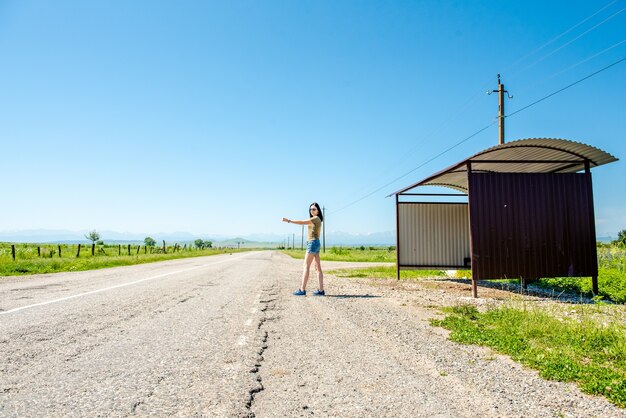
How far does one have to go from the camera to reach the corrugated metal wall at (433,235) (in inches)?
573

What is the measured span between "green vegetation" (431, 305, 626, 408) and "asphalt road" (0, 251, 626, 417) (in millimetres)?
226

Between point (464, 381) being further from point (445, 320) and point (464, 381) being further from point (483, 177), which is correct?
point (483, 177)

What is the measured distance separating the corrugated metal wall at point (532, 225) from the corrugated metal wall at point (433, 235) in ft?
14.2

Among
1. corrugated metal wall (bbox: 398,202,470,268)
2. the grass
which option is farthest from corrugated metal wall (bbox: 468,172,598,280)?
the grass

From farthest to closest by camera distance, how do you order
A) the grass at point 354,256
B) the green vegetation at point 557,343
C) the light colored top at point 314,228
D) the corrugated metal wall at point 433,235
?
the grass at point 354,256 → the corrugated metal wall at point 433,235 → the light colored top at point 314,228 → the green vegetation at point 557,343

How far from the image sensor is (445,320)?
6555mm

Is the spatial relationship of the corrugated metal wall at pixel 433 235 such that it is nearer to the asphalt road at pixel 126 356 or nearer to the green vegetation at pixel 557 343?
the green vegetation at pixel 557 343

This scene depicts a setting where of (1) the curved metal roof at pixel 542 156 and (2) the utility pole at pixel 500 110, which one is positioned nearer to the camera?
(1) the curved metal roof at pixel 542 156

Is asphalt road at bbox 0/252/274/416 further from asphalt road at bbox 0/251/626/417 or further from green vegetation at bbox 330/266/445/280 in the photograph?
green vegetation at bbox 330/266/445/280

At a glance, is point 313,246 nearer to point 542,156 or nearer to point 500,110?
point 542,156

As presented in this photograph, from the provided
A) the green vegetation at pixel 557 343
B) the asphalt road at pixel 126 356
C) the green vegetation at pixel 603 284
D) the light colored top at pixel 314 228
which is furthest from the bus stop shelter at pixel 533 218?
the asphalt road at pixel 126 356

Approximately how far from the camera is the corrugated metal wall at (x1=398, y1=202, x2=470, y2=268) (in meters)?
14.6

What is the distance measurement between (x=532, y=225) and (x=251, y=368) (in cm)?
903

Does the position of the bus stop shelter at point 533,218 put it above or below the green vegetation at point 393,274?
above
